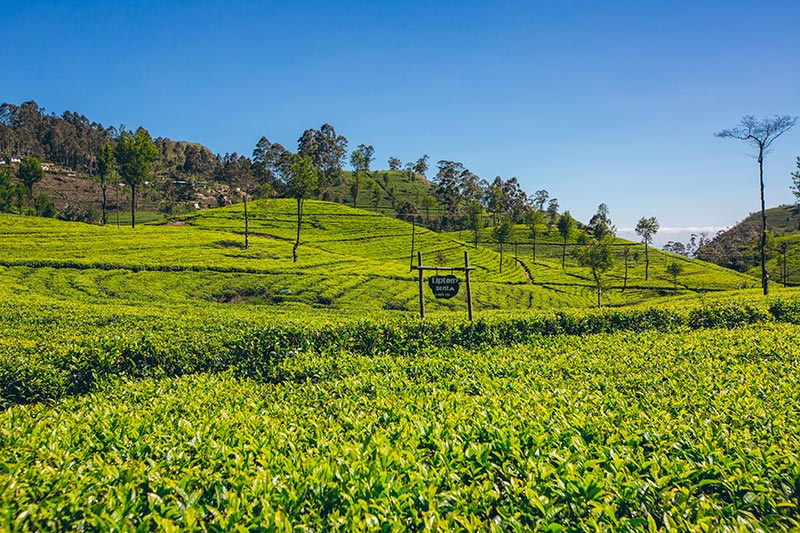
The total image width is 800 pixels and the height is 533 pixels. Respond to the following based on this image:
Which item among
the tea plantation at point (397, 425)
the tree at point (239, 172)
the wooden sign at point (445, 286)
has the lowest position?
the tea plantation at point (397, 425)

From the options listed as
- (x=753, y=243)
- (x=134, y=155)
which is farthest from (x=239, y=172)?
(x=753, y=243)

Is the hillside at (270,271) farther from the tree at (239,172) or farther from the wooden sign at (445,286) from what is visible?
the tree at (239,172)

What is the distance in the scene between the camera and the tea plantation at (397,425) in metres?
2.59

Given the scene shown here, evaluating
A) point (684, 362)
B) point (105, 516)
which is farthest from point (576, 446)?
point (684, 362)

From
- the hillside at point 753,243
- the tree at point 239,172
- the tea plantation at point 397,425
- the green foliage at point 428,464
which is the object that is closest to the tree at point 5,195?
the tree at point 239,172

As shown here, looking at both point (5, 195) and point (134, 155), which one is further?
point (5, 195)

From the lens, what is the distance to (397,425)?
4078 mm

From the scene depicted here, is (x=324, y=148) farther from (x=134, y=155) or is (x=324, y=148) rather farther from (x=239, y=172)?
(x=134, y=155)

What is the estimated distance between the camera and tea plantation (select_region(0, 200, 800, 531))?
8.49ft

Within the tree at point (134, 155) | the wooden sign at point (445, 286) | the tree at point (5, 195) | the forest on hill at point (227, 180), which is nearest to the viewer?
the wooden sign at point (445, 286)

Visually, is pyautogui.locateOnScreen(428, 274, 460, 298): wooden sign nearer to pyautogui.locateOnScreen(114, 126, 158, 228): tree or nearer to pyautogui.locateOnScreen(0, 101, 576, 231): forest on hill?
pyautogui.locateOnScreen(114, 126, 158, 228): tree

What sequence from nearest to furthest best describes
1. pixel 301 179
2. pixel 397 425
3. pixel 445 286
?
pixel 397 425, pixel 445 286, pixel 301 179

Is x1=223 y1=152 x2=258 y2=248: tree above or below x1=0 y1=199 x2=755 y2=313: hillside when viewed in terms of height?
above

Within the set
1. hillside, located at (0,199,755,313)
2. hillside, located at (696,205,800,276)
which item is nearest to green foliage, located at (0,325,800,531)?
hillside, located at (0,199,755,313)
